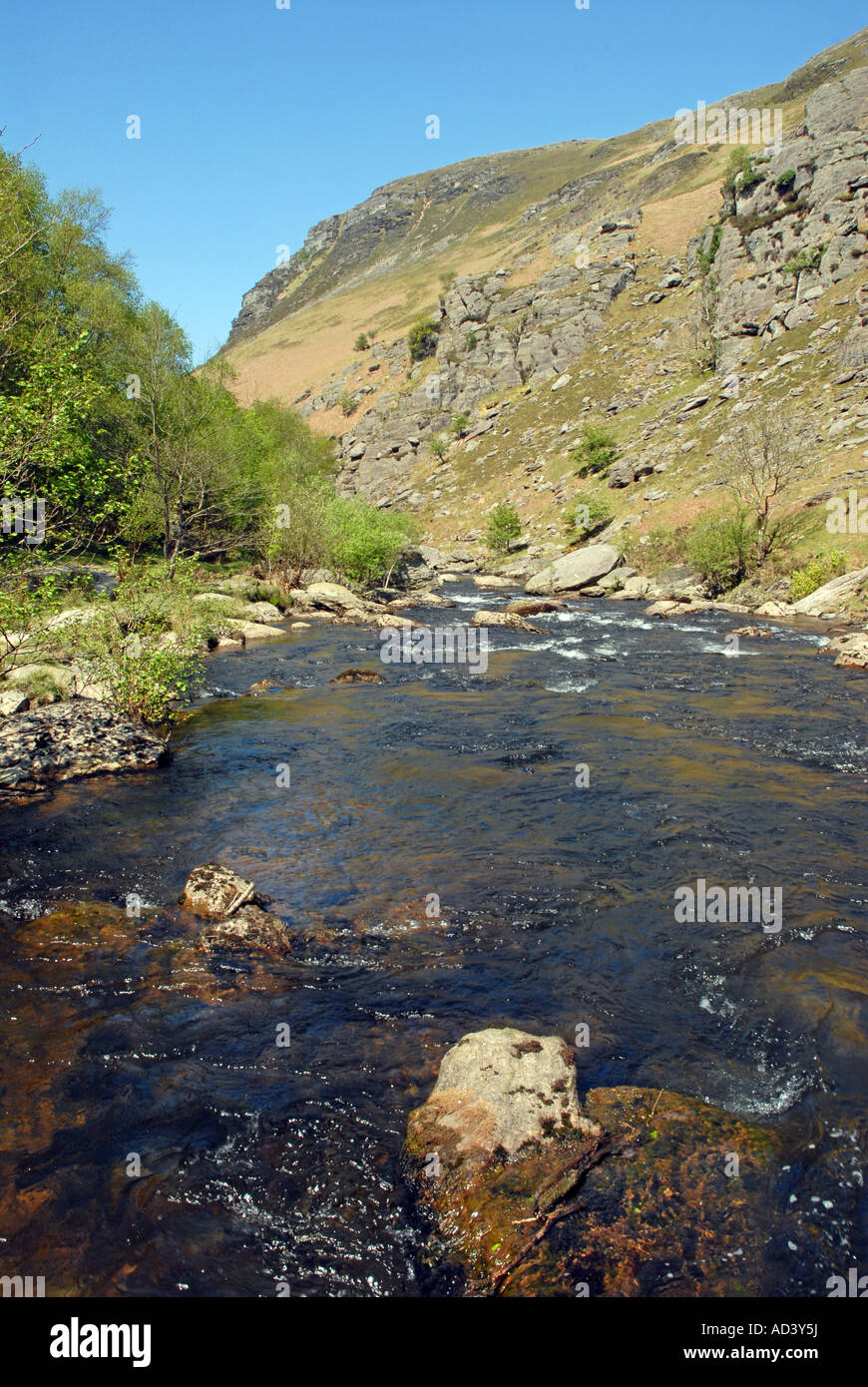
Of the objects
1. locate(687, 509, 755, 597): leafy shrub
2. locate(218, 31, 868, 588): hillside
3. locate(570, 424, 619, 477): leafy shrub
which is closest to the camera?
locate(687, 509, 755, 597): leafy shrub

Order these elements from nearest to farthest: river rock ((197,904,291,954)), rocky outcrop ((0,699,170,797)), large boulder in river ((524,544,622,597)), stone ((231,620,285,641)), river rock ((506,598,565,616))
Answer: river rock ((197,904,291,954)), rocky outcrop ((0,699,170,797)), stone ((231,620,285,641)), river rock ((506,598,565,616)), large boulder in river ((524,544,622,597))

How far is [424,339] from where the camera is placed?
113938 millimetres

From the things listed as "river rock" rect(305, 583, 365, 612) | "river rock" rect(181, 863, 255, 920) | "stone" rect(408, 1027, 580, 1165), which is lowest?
"stone" rect(408, 1027, 580, 1165)

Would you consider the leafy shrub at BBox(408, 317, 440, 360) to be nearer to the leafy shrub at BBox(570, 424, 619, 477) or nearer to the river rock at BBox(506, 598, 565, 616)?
the leafy shrub at BBox(570, 424, 619, 477)

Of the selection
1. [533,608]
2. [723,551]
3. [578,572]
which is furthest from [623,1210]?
[578,572]

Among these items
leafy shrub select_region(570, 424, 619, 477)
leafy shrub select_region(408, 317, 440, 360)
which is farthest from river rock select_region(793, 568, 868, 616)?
leafy shrub select_region(408, 317, 440, 360)

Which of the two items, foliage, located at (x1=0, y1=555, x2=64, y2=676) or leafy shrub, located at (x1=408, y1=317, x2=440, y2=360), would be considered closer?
foliage, located at (x1=0, y1=555, x2=64, y2=676)

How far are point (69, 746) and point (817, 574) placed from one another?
32.5m

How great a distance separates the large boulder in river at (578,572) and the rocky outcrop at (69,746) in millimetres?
33162

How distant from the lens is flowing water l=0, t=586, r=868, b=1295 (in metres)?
4.88

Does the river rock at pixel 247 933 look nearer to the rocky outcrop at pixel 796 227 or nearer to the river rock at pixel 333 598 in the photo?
the river rock at pixel 333 598

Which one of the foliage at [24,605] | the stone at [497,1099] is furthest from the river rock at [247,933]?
the foliage at [24,605]

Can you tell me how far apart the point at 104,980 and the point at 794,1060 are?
6.65m

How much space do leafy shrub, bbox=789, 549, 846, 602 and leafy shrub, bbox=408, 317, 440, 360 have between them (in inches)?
3725
